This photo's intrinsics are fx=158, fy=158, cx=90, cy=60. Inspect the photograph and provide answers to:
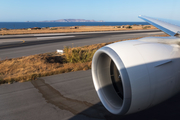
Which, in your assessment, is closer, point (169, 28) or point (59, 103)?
point (59, 103)

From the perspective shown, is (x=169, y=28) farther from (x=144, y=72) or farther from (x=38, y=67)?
(x=38, y=67)

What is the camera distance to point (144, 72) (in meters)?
2.61

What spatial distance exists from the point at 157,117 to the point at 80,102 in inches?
78.4

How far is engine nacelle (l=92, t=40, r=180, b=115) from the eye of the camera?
8.41ft

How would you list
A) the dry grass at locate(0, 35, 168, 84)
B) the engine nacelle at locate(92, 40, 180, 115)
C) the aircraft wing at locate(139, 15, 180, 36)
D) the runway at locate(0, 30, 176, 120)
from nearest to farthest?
the engine nacelle at locate(92, 40, 180, 115) < the runway at locate(0, 30, 176, 120) < the aircraft wing at locate(139, 15, 180, 36) < the dry grass at locate(0, 35, 168, 84)

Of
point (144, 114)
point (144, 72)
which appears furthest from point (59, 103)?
point (144, 72)

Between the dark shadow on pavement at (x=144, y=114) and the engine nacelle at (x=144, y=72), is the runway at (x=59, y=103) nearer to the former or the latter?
the dark shadow on pavement at (x=144, y=114)

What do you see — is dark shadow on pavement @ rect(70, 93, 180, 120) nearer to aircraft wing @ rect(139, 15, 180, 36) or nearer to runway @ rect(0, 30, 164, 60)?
aircraft wing @ rect(139, 15, 180, 36)

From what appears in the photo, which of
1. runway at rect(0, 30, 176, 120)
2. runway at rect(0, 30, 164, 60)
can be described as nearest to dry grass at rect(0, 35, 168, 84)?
runway at rect(0, 30, 176, 120)

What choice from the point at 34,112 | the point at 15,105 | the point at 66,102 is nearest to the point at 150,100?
the point at 66,102

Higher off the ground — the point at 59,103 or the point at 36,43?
the point at 36,43

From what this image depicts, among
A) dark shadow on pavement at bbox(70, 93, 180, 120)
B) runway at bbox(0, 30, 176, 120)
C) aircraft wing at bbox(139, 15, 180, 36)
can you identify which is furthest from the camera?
aircraft wing at bbox(139, 15, 180, 36)

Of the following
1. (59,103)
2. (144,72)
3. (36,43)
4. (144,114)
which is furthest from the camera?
(36,43)

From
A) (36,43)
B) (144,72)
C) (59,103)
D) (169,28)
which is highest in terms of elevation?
(169,28)
